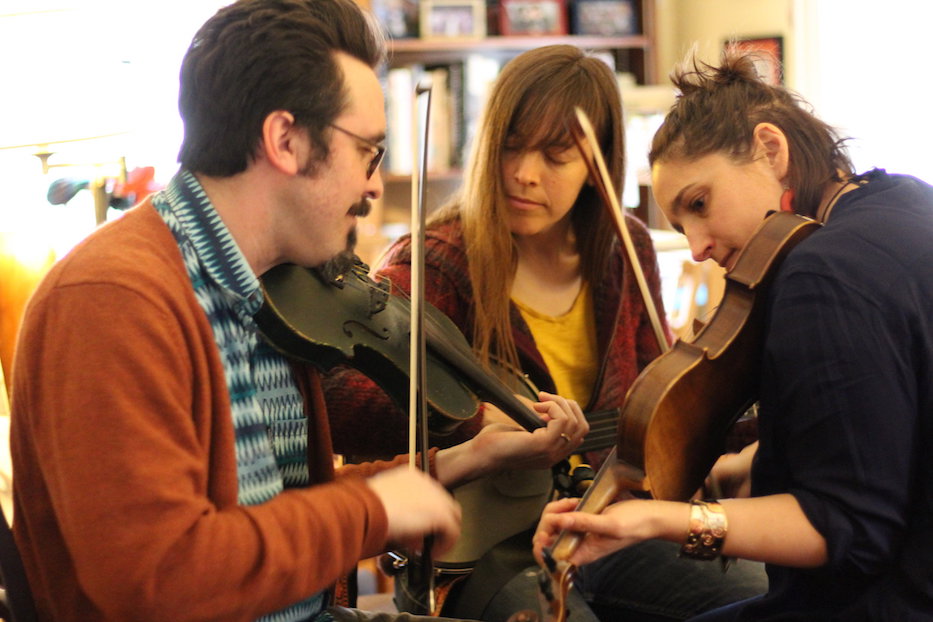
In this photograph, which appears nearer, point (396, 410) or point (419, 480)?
point (419, 480)

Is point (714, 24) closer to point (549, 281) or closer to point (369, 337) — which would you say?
point (549, 281)

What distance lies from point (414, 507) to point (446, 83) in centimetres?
237

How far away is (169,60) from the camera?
2531 millimetres

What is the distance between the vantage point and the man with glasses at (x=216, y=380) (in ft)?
2.66

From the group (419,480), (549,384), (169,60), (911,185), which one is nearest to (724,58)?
(911,185)

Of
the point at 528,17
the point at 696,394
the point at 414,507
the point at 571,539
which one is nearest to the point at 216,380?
the point at 414,507

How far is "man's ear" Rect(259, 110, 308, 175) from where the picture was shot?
989 mm

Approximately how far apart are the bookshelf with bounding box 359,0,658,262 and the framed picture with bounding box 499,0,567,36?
0.13ft

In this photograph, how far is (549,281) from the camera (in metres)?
1.72

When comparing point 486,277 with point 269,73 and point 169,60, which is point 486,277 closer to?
point 269,73

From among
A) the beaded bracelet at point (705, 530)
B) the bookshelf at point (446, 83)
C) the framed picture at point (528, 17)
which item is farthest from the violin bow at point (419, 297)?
the framed picture at point (528, 17)

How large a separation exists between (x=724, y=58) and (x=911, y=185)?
30cm

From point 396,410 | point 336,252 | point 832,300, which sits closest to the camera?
point 832,300

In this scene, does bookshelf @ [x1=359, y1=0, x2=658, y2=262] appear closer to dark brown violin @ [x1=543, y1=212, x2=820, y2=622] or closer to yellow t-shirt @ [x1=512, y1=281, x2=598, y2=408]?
yellow t-shirt @ [x1=512, y1=281, x2=598, y2=408]
